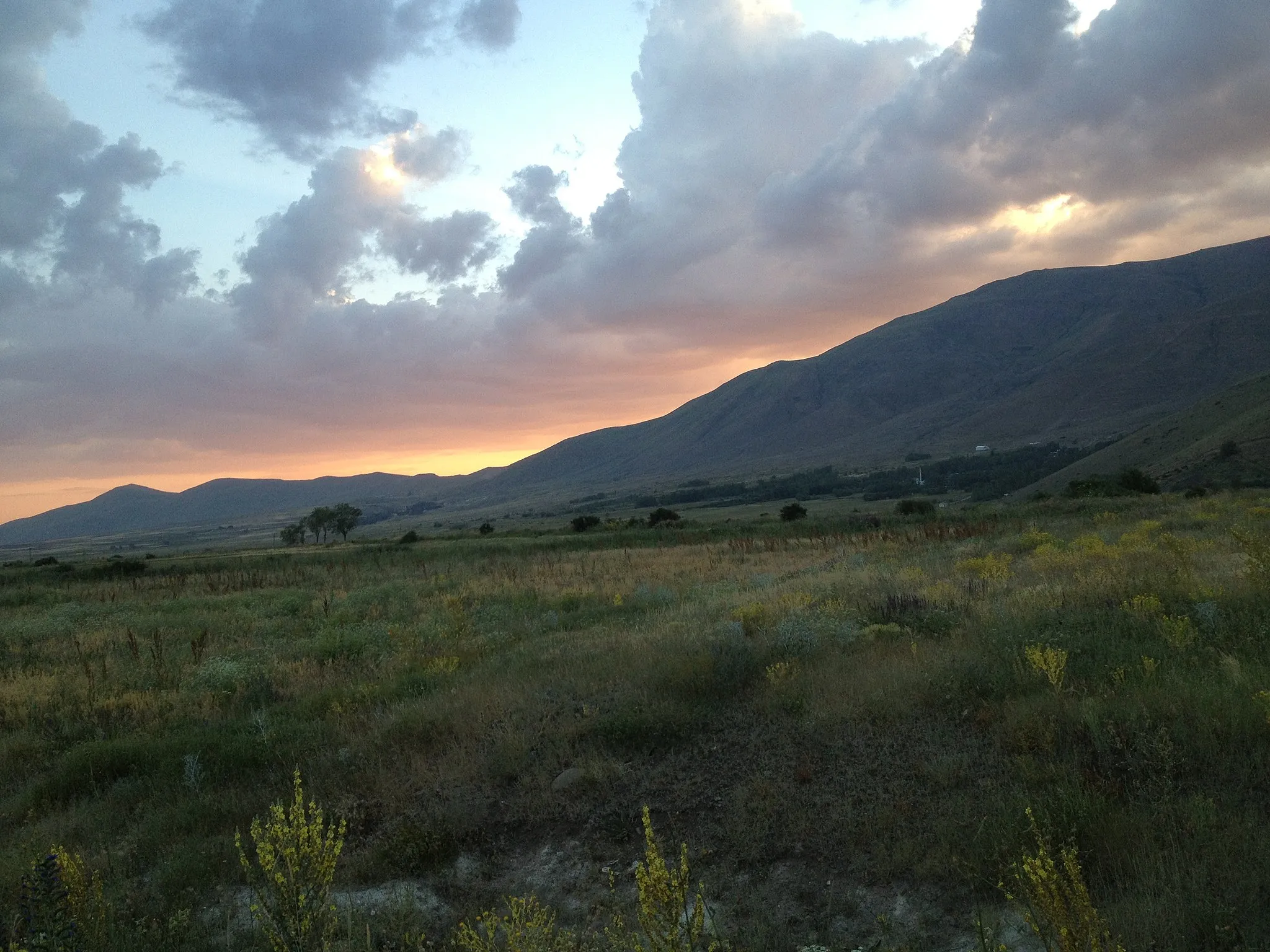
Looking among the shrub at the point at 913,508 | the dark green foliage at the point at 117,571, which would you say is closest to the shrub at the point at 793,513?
the shrub at the point at 913,508

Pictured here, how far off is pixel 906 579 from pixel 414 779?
36.3 feet

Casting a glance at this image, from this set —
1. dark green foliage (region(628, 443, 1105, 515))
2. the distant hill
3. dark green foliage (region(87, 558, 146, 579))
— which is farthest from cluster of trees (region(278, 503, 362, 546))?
the distant hill

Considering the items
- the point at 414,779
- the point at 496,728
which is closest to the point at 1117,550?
the point at 496,728

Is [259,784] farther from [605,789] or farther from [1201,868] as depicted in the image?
[1201,868]

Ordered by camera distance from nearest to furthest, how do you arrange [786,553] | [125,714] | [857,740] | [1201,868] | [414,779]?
[1201,868] → [857,740] → [414,779] → [125,714] → [786,553]

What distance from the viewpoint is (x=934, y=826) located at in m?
5.09

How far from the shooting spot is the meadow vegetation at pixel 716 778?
14.5 feet

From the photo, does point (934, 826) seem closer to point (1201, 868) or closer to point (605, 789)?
point (1201, 868)

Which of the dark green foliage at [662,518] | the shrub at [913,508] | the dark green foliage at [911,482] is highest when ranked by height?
the dark green foliage at [662,518]

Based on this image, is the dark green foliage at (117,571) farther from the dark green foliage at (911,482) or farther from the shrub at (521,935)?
the dark green foliage at (911,482)

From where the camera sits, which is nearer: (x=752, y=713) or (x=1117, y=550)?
(x=752, y=713)

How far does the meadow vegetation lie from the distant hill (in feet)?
160

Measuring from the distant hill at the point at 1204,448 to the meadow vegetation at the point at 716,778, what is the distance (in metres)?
48.8

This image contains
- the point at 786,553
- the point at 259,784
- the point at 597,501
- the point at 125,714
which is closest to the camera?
the point at 259,784
